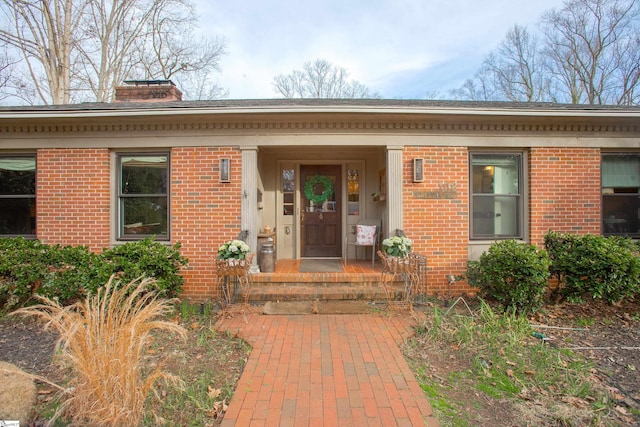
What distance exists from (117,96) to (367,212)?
19.9 ft

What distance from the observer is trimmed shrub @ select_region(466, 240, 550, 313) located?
427 cm

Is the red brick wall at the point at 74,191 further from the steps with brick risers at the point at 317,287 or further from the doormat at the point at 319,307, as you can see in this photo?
the doormat at the point at 319,307

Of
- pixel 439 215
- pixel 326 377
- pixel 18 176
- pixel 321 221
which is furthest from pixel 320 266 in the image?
pixel 18 176

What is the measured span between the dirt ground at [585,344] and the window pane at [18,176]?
2407 millimetres

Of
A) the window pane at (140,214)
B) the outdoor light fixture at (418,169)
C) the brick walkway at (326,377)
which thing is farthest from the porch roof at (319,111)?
the brick walkway at (326,377)

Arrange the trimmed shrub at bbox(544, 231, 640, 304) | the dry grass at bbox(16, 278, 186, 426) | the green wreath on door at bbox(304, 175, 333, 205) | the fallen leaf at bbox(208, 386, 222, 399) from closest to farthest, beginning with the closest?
the dry grass at bbox(16, 278, 186, 426) → the fallen leaf at bbox(208, 386, 222, 399) → the trimmed shrub at bbox(544, 231, 640, 304) → the green wreath on door at bbox(304, 175, 333, 205)

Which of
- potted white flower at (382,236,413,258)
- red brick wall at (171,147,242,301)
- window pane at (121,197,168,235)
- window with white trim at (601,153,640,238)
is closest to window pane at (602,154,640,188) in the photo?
window with white trim at (601,153,640,238)

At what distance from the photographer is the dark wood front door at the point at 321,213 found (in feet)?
23.4

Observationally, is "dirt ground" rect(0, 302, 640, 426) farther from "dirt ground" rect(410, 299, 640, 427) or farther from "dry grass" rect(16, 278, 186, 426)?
"dry grass" rect(16, 278, 186, 426)

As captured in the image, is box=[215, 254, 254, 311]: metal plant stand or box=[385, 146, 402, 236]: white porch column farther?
box=[385, 146, 402, 236]: white porch column

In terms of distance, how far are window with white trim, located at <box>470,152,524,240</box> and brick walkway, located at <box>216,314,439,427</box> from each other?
260 centimetres

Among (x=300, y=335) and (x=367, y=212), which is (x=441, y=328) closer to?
(x=300, y=335)

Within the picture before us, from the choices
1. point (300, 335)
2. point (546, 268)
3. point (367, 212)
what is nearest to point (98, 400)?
point (300, 335)

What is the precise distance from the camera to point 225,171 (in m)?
5.32
